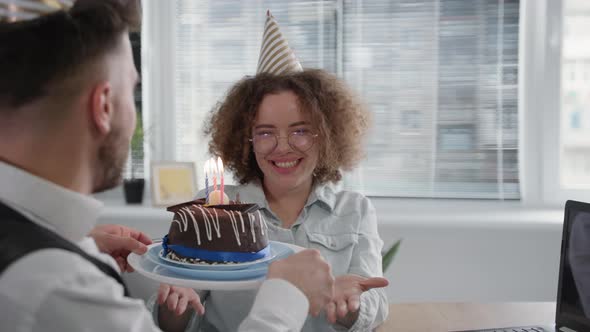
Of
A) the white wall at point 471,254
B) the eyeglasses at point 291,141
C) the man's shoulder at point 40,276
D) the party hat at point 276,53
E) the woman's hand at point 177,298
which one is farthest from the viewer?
the white wall at point 471,254

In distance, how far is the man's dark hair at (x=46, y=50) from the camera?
2.08 feet

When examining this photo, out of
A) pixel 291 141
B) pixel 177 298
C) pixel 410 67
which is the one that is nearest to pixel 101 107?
pixel 177 298

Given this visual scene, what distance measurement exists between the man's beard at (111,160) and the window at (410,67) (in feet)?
7.00

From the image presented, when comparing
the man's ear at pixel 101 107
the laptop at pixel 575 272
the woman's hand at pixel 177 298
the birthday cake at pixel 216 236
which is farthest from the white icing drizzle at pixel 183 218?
the laptop at pixel 575 272

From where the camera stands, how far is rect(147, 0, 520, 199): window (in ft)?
8.91

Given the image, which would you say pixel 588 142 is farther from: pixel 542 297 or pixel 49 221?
pixel 49 221

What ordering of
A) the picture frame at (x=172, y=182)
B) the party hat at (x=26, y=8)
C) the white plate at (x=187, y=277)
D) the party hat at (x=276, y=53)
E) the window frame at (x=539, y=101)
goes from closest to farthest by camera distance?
the party hat at (x=26, y=8)
the white plate at (x=187, y=277)
the party hat at (x=276, y=53)
the window frame at (x=539, y=101)
the picture frame at (x=172, y=182)

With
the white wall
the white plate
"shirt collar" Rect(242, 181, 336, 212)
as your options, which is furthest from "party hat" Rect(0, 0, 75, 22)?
the white wall

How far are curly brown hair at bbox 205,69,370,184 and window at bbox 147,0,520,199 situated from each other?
1069 mm

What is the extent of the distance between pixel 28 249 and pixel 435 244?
2.18 m

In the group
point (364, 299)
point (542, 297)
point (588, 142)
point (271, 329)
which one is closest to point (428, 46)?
point (588, 142)

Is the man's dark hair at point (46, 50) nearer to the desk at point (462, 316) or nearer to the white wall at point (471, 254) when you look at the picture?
the desk at point (462, 316)

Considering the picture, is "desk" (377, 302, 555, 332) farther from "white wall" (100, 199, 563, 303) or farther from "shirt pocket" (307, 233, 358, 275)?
"white wall" (100, 199, 563, 303)

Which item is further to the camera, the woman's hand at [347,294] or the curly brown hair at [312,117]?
the curly brown hair at [312,117]
